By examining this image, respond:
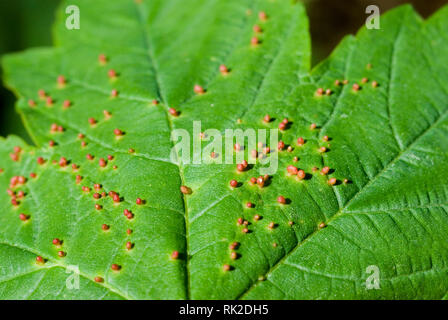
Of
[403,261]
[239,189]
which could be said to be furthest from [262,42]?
[403,261]

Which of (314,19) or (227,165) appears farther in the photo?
(314,19)

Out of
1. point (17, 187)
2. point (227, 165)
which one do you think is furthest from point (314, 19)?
point (17, 187)

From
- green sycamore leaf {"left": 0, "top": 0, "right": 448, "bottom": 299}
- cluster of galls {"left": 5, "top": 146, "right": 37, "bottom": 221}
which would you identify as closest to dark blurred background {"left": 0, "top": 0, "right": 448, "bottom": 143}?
green sycamore leaf {"left": 0, "top": 0, "right": 448, "bottom": 299}

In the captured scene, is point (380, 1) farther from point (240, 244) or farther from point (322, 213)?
point (240, 244)

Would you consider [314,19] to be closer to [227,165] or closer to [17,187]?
[227,165]

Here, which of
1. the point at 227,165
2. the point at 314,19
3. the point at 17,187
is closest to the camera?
the point at 227,165

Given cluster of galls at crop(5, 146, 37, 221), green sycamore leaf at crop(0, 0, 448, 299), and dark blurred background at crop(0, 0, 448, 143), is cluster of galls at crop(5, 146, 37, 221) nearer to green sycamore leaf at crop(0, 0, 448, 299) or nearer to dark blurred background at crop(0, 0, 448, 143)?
green sycamore leaf at crop(0, 0, 448, 299)

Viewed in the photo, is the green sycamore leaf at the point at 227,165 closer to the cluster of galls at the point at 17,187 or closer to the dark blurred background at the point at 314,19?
the cluster of galls at the point at 17,187
